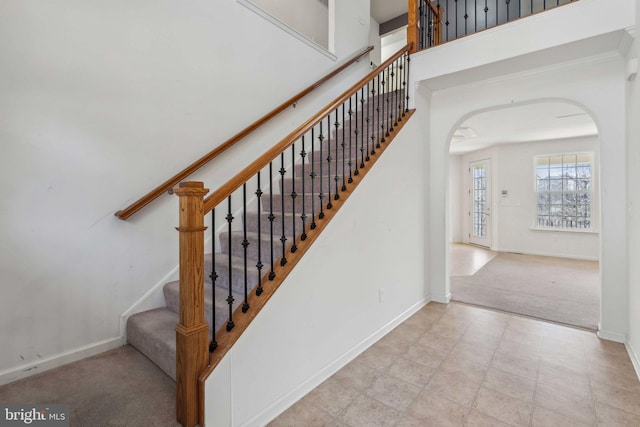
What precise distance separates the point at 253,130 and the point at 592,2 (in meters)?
2.97

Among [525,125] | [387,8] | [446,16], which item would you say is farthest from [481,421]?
[387,8]

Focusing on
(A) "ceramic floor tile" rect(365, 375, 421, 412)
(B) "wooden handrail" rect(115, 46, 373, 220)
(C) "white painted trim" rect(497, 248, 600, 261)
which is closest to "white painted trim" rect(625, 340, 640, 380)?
(A) "ceramic floor tile" rect(365, 375, 421, 412)

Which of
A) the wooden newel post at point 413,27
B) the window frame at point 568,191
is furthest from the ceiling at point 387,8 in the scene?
the window frame at point 568,191

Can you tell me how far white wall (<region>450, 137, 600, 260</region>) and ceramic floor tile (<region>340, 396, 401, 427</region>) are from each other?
6.82 metres

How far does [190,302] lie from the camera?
1.36 meters

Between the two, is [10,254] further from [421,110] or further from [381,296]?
[421,110]

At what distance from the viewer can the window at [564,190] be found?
6.34m

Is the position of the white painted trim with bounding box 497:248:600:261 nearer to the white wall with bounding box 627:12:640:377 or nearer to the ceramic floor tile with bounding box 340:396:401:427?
the white wall with bounding box 627:12:640:377

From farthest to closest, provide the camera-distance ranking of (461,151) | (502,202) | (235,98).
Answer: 1. (461,151)
2. (502,202)
3. (235,98)

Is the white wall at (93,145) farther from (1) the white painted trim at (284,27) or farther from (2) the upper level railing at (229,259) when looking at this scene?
(2) the upper level railing at (229,259)

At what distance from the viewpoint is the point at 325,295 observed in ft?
6.76

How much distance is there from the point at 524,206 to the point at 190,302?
7812 millimetres

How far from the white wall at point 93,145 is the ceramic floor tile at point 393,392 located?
70.4 inches

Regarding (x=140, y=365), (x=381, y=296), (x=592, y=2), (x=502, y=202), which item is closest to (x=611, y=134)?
(x=592, y=2)
